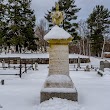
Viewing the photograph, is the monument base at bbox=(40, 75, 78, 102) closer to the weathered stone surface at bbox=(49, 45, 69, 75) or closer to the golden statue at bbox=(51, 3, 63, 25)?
the weathered stone surface at bbox=(49, 45, 69, 75)

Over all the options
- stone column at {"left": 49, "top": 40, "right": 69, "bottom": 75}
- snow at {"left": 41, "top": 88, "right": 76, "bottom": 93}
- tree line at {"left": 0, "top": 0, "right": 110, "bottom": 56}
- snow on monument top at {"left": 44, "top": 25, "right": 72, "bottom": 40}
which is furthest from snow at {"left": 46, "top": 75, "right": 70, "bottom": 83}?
tree line at {"left": 0, "top": 0, "right": 110, "bottom": 56}

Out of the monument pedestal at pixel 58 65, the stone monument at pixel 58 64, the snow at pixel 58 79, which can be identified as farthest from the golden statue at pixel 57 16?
the snow at pixel 58 79

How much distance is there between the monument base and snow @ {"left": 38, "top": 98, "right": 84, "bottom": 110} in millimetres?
275

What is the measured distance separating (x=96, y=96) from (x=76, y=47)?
67.7 metres

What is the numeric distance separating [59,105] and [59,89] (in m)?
1.14

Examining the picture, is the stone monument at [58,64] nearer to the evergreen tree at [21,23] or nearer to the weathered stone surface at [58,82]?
the weathered stone surface at [58,82]

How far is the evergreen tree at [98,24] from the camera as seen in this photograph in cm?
5475

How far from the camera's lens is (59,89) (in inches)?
406

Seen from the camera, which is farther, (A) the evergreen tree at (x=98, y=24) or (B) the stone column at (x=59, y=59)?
(A) the evergreen tree at (x=98, y=24)

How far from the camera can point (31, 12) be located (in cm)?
4816

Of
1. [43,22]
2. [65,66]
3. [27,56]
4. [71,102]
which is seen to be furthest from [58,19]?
[43,22]

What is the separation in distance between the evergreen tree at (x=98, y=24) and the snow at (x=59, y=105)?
45297 millimetres

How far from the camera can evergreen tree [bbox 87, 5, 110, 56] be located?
54.8 m

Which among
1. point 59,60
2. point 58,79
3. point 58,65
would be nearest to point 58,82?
point 58,79
